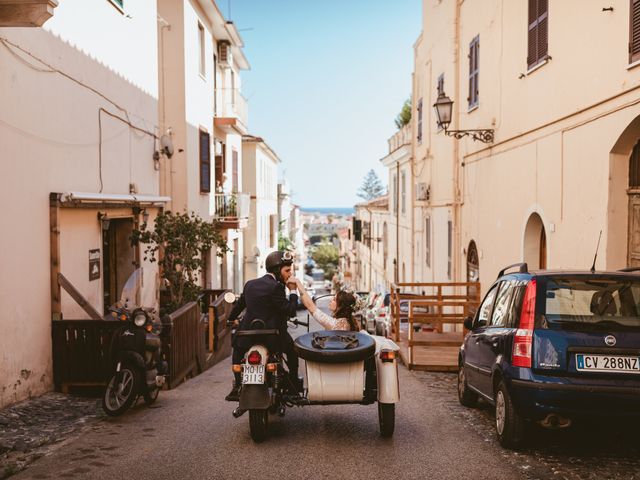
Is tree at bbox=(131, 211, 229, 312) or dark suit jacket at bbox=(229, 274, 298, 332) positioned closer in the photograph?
dark suit jacket at bbox=(229, 274, 298, 332)

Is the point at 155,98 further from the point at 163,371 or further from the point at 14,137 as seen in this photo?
the point at 163,371

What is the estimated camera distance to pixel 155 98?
48.9 feet

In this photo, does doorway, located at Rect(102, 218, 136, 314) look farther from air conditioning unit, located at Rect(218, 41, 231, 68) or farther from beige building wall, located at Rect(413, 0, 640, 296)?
air conditioning unit, located at Rect(218, 41, 231, 68)

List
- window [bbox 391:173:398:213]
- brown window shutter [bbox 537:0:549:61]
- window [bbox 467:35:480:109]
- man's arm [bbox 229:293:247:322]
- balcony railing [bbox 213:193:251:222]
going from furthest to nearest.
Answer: window [bbox 391:173:398:213], balcony railing [bbox 213:193:251:222], window [bbox 467:35:480:109], brown window shutter [bbox 537:0:549:61], man's arm [bbox 229:293:247:322]

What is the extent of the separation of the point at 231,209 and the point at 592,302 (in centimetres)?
1924

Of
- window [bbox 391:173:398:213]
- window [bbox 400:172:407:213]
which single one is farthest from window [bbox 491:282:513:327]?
window [bbox 391:173:398:213]

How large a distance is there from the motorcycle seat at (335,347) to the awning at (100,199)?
4.38 metres

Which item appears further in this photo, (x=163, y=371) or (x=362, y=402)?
(x=163, y=371)

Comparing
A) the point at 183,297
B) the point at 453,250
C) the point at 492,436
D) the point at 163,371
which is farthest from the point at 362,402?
the point at 453,250

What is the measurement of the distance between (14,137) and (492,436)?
239 inches

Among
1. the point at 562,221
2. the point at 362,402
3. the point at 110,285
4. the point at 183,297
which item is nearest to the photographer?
the point at 362,402

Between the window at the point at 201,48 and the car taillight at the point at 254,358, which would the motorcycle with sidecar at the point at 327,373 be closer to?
the car taillight at the point at 254,358

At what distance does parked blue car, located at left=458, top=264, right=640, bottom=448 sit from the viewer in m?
5.29

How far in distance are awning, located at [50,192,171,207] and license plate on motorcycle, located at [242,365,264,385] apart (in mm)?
4351
